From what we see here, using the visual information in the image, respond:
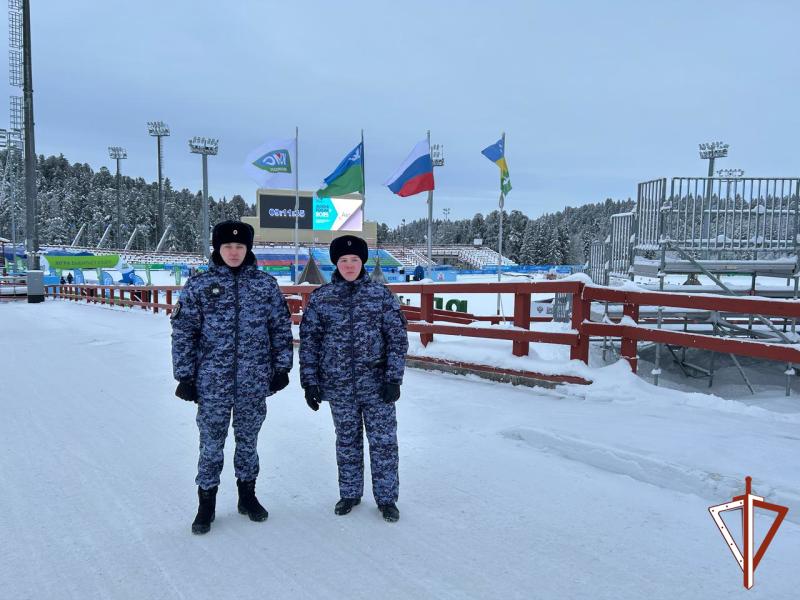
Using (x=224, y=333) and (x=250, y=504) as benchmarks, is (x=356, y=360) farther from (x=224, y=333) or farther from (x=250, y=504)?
(x=250, y=504)

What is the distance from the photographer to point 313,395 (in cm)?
307

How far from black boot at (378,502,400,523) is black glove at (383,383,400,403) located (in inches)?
22.9

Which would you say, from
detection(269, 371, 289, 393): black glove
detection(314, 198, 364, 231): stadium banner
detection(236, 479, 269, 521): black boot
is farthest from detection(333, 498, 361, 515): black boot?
detection(314, 198, 364, 231): stadium banner

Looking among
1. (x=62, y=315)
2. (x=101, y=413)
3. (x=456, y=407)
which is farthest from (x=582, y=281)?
(x=62, y=315)

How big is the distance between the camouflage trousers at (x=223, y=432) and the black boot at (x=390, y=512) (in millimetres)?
737

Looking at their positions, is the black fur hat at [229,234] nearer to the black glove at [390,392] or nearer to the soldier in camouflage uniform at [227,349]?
the soldier in camouflage uniform at [227,349]

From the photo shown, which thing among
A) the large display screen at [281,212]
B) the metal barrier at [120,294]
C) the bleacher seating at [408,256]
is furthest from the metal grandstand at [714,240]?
the bleacher seating at [408,256]

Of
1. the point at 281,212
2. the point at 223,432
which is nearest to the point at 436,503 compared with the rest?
the point at 223,432

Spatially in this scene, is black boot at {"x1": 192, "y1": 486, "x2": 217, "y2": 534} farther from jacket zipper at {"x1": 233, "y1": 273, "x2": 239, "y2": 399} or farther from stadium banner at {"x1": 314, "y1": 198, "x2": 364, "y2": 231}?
stadium banner at {"x1": 314, "y1": 198, "x2": 364, "y2": 231}

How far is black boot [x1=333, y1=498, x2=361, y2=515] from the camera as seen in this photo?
3094 mm

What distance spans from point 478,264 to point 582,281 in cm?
6550

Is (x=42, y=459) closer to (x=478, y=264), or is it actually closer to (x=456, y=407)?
(x=456, y=407)

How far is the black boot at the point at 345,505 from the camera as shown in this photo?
3094 millimetres

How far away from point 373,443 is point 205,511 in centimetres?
94
